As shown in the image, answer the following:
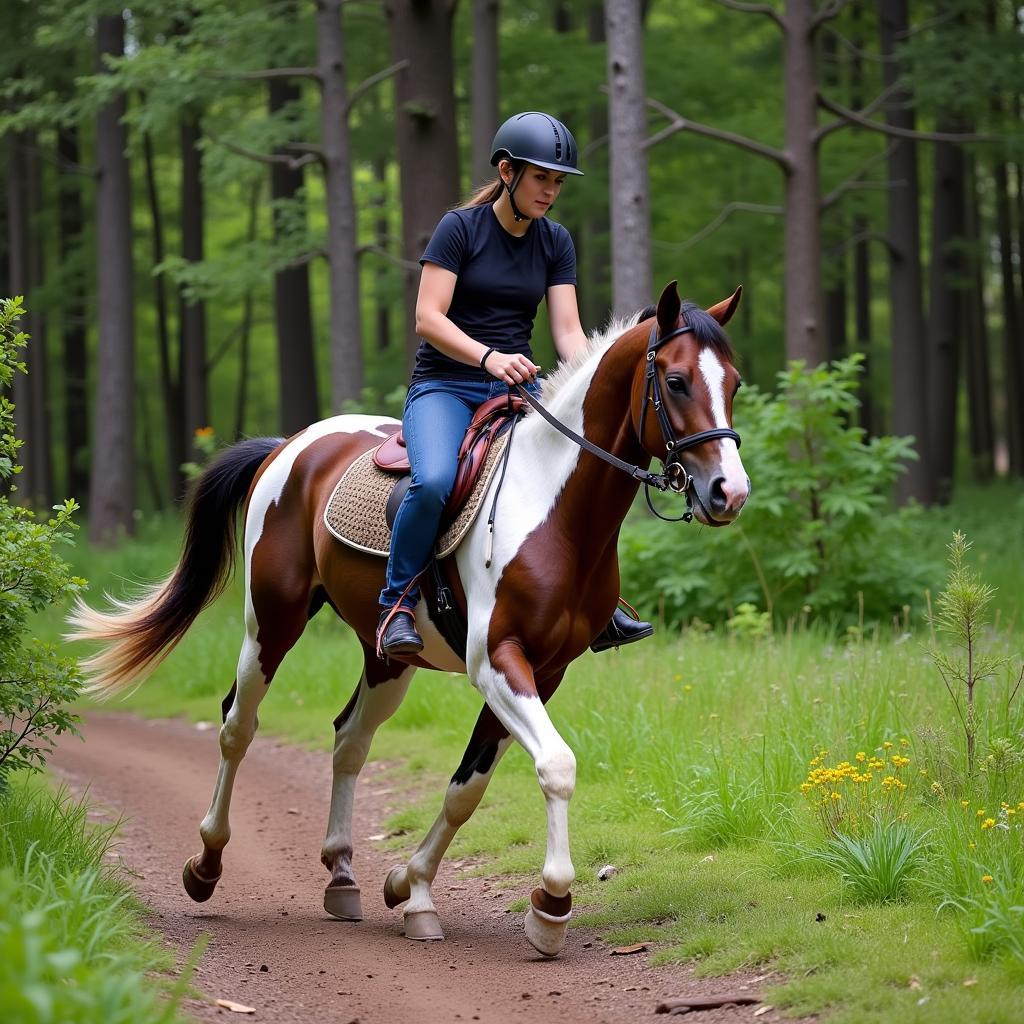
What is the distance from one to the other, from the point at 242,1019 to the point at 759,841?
2554 millimetres

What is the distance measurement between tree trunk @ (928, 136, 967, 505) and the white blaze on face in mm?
17627

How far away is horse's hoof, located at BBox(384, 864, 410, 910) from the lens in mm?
5844

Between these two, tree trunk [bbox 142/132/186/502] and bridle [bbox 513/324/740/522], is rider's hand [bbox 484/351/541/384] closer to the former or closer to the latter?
bridle [bbox 513/324/740/522]

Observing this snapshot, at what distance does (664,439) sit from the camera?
4.88 m

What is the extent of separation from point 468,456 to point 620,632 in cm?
104

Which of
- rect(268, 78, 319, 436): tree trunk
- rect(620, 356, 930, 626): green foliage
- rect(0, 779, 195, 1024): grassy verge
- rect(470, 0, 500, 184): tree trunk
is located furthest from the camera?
rect(268, 78, 319, 436): tree trunk

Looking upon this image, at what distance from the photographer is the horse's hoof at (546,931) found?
16.4ft

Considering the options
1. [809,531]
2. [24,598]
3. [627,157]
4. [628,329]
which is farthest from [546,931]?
[627,157]

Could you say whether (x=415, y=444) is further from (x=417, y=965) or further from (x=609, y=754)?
(x=609, y=754)

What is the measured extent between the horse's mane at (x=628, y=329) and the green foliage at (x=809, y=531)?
16.9 feet

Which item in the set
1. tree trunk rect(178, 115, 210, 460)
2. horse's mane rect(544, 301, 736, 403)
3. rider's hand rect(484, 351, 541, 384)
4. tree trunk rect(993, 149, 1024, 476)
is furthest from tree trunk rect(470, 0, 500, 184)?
tree trunk rect(993, 149, 1024, 476)

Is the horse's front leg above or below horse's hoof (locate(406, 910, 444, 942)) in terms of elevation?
above

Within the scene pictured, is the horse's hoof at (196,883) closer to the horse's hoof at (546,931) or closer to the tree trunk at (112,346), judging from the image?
the horse's hoof at (546,931)

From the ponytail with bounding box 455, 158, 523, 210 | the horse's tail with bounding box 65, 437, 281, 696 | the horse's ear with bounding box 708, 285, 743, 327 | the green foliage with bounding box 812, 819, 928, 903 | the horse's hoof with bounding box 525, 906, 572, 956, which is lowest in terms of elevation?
the horse's hoof with bounding box 525, 906, 572, 956
